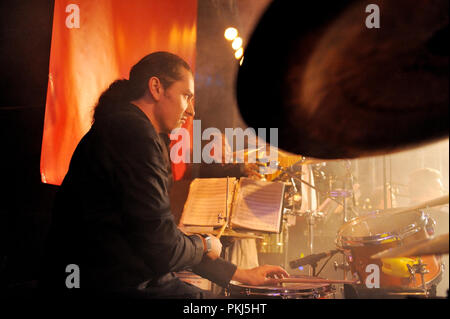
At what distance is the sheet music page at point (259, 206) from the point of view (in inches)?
73.4

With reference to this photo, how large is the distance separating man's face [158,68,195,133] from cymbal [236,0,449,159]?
958 mm

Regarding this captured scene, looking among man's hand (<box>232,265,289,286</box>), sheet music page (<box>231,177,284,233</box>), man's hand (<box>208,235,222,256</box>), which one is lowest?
man's hand (<box>232,265,289,286</box>)

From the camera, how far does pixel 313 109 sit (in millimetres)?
897

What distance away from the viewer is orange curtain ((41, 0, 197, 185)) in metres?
2.05

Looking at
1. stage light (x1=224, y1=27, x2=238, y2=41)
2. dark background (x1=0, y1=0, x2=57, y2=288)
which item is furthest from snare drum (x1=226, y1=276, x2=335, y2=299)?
stage light (x1=224, y1=27, x2=238, y2=41)

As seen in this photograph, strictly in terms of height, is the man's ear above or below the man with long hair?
above

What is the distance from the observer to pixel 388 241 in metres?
2.29

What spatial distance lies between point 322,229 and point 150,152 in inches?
178

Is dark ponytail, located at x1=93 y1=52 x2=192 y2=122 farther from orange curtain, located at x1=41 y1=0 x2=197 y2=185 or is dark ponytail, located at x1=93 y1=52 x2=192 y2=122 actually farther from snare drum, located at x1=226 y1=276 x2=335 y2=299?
snare drum, located at x1=226 y1=276 x2=335 y2=299

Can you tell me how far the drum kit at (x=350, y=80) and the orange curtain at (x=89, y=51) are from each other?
155cm

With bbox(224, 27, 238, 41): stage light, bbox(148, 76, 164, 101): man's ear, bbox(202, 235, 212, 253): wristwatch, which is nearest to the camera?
bbox(202, 235, 212, 253): wristwatch

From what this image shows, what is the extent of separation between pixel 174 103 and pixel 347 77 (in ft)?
3.64

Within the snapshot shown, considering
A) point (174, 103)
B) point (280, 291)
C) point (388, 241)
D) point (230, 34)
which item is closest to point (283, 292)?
point (280, 291)
